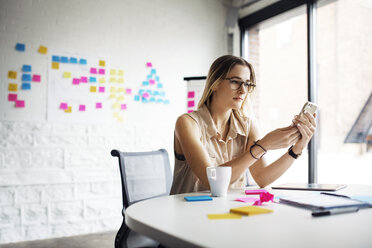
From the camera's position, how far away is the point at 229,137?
1.66m

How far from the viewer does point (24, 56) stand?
9.87 ft

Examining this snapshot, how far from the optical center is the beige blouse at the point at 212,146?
1.54 meters

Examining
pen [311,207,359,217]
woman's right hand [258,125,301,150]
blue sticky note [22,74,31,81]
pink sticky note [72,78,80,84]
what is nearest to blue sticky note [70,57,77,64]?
pink sticky note [72,78,80,84]

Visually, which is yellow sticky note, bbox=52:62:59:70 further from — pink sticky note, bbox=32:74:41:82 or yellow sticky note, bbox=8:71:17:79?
yellow sticky note, bbox=8:71:17:79

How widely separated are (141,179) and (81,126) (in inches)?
71.3

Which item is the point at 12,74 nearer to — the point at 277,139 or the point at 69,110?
the point at 69,110

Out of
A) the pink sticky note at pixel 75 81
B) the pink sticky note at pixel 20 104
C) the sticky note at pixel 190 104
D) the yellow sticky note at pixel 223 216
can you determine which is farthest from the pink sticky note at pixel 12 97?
the yellow sticky note at pixel 223 216

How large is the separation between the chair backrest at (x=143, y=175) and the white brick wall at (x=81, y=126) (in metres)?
1.71

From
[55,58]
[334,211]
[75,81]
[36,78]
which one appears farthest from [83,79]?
[334,211]

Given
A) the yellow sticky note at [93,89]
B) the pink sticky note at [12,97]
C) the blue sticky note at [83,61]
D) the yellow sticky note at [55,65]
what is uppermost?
the blue sticky note at [83,61]

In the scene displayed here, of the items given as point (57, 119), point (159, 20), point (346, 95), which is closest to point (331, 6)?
point (346, 95)

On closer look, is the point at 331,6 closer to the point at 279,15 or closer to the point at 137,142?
the point at 279,15

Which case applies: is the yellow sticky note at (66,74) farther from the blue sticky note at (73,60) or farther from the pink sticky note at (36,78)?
the pink sticky note at (36,78)

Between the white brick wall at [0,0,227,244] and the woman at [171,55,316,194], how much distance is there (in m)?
1.90
